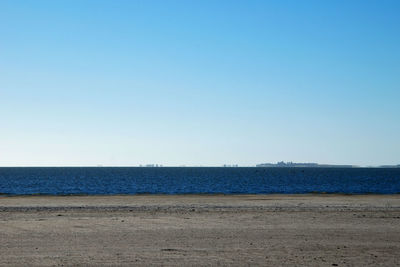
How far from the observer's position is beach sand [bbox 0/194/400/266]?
1409cm

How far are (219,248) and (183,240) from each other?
199 centimetres

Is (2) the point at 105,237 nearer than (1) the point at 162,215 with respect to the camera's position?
Yes

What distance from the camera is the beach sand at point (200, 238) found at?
14.1 m

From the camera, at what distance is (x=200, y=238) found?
18.0 metres

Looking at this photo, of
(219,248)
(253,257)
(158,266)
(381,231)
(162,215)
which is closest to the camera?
(158,266)

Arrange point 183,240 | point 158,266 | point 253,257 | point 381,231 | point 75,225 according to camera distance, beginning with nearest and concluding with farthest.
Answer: point 158,266 → point 253,257 → point 183,240 → point 381,231 → point 75,225

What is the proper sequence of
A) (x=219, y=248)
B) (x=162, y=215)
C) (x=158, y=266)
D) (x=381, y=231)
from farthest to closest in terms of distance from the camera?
(x=162, y=215) < (x=381, y=231) < (x=219, y=248) < (x=158, y=266)

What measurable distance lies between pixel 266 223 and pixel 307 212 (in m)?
5.99

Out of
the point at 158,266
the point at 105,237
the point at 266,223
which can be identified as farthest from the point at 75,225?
the point at 158,266

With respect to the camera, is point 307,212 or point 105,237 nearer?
point 105,237

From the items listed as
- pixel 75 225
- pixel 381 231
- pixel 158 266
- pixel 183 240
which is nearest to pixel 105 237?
pixel 183 240

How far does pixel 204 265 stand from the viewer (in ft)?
43.5

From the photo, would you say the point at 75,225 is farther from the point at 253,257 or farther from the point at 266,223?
the point at 253,257

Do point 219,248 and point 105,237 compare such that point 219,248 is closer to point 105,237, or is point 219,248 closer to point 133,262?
point 133,262
